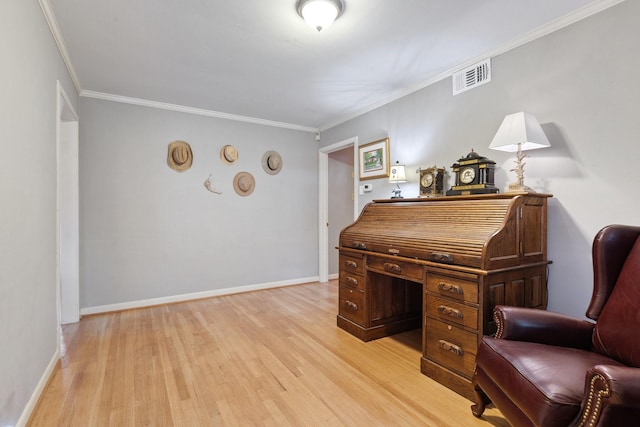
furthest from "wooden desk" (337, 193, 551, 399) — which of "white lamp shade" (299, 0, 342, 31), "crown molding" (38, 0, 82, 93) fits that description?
"crown molding" (38, 0, 82, 93)

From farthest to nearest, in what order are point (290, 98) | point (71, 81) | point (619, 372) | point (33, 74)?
point (290, 98) → point (71, 81) → point (33, 74) → point (619, 372)

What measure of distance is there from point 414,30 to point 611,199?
1747mm

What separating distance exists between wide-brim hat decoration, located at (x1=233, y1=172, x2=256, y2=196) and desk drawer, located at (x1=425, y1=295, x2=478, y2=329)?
299 cm

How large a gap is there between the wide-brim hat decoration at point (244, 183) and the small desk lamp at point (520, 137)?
3.12 m

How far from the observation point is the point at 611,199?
1951 millimetres

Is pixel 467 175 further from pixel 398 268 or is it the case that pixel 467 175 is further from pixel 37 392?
pixel 37 392

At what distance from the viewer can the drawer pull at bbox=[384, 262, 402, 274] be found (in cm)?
241

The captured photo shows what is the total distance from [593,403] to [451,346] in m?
0.99

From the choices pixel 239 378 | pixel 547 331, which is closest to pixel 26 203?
pixel 239 378

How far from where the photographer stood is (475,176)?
2.45 meters

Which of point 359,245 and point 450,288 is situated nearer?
point 450,288

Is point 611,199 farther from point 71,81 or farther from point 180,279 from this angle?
point 71,81

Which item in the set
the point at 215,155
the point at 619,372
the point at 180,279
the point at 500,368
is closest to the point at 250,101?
the point at 215,155

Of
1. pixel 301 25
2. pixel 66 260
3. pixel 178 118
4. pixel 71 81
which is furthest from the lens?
pixel 178 118
